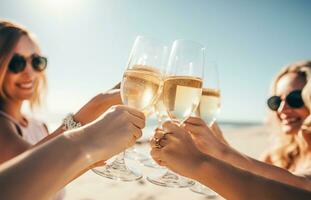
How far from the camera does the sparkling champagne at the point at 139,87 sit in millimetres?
1755

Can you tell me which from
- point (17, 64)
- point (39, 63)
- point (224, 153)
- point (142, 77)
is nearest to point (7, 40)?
point (17, 64)

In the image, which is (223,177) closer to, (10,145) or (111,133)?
(111,133)

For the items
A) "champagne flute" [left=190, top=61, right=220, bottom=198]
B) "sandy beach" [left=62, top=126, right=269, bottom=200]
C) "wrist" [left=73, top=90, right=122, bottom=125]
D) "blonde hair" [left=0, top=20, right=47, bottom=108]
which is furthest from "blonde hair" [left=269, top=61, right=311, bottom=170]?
"blonde hair" [left=0, top=20, right=47, bottom=108]

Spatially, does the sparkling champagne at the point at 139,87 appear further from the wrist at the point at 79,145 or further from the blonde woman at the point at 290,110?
the blonde woman at the point at 290,110

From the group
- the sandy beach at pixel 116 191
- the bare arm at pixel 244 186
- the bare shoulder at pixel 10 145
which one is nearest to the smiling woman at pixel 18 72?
the bare shoulder at pixel 10 145

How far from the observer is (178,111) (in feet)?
6.51

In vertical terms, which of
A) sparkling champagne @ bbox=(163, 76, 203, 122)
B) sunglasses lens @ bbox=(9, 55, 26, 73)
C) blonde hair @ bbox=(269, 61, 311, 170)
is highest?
sunglasses lens @ bbox=(9, 55, 26, 73)

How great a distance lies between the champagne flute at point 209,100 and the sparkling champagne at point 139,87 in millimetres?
836

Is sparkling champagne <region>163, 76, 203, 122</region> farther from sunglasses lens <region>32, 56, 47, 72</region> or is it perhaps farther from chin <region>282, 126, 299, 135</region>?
chin <region>282, 126, 299, 135</region>

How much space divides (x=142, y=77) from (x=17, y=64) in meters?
1.72

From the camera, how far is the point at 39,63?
3352 mm

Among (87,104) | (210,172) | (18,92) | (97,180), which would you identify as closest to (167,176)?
(87,104)

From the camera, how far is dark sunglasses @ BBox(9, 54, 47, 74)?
295cm

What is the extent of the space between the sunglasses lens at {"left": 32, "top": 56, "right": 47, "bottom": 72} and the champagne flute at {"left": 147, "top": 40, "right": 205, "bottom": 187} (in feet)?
5.61
